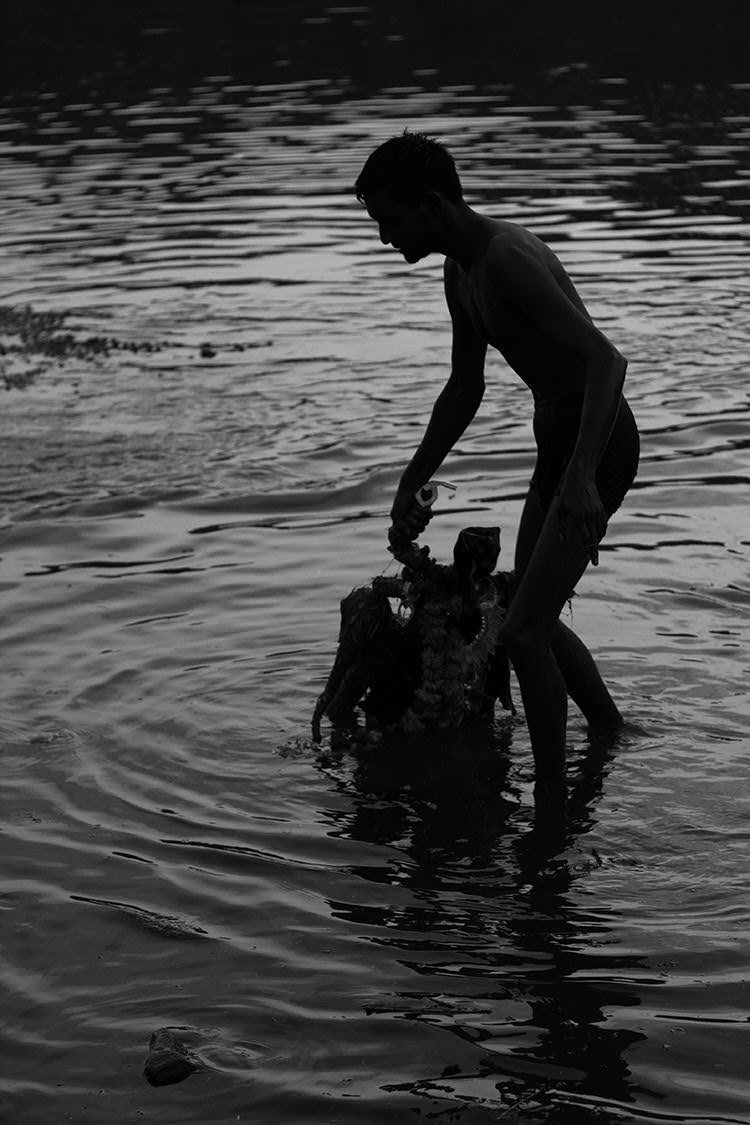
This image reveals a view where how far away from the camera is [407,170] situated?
17.5 feet

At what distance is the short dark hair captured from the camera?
17.4 feet

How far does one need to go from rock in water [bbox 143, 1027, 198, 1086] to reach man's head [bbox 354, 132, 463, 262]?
2526 millimetres

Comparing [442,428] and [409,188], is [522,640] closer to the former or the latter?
[442,428]

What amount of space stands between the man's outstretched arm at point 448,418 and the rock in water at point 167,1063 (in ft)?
7.96

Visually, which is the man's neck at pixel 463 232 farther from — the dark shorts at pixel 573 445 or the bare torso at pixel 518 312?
the dark shorts at pixel 573 445

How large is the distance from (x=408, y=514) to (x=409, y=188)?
138cm

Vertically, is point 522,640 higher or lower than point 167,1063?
higher

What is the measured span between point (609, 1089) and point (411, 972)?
783 millimetres

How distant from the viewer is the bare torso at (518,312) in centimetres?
532

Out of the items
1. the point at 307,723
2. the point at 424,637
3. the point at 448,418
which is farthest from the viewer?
the point at 307,723

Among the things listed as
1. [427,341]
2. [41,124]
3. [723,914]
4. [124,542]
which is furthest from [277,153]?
[723,914]

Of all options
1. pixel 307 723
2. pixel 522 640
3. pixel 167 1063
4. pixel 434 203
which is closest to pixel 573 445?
pixel 522 640

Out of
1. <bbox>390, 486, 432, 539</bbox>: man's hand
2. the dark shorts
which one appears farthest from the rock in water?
<bbox>390, 486, 432, 539</bbox>: man's hand

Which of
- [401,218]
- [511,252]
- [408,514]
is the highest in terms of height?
[401,218]
